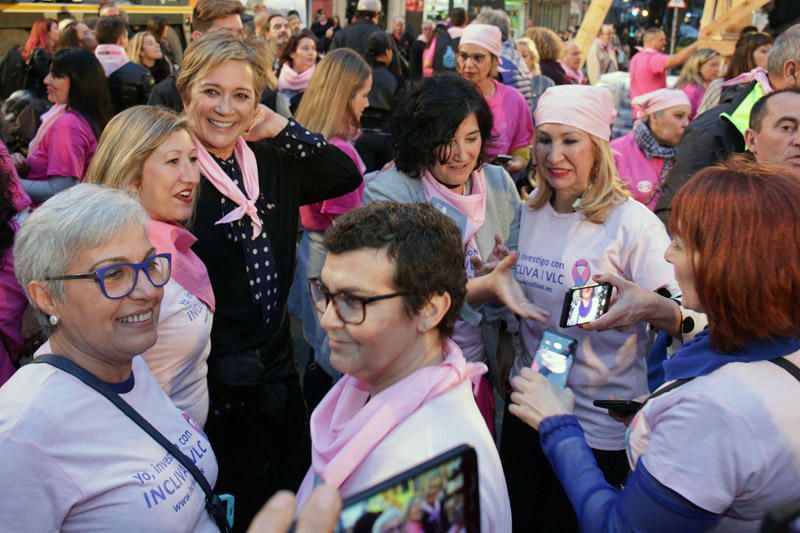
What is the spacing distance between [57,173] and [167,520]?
3476 millimetres

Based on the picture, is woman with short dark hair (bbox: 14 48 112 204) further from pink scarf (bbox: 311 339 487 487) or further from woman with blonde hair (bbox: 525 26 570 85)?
woman with blonde hair (bbox: 525 26 570 85)

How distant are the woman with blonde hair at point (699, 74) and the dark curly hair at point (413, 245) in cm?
654

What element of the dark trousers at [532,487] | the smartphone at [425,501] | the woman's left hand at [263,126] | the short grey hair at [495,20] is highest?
the short grey hair at [495,20]

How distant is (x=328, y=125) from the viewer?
15.1 feet

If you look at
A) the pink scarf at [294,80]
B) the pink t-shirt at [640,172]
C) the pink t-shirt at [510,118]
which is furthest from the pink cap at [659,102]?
the pink scarf at [294,80]

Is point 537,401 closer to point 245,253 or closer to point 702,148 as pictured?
point 245,253

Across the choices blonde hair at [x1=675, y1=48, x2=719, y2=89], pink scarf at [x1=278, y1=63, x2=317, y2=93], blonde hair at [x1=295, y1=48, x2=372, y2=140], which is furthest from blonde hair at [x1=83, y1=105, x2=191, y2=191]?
blonde hair at [x1=675, y1=48, x2=719, y2=89]

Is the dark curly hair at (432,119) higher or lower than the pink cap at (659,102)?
higher

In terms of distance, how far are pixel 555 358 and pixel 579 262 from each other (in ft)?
1.56

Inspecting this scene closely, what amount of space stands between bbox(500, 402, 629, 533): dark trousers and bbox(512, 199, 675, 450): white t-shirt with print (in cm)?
25

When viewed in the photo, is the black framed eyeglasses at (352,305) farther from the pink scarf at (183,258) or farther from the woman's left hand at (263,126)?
the woman's left hand at (263,126)

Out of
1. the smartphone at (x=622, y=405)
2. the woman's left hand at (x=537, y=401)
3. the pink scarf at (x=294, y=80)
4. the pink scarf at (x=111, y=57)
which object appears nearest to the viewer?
the woman's left hand at (x=537, y=401)

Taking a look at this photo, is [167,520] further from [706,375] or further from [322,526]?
[706,375]

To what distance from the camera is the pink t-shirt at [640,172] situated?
4.93m
